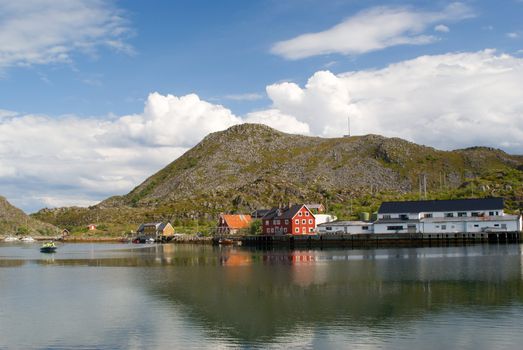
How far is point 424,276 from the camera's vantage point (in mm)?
54312

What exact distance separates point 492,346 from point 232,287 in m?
26.7

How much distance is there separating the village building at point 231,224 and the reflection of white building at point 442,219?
43.1m

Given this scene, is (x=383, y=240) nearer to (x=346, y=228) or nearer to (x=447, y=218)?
(x=346, y=228)

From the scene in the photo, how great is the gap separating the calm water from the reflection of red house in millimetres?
67024

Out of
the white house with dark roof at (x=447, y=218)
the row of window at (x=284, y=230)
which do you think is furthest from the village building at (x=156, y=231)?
the white house with dark roof at (x=447, y=218)

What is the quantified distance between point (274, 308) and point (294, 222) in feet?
312

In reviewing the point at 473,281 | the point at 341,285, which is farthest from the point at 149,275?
the point at 473,281

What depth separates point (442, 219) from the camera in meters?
114

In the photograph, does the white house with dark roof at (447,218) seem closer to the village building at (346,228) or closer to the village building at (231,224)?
the village building at (346,228)

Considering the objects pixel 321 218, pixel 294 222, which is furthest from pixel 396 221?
pixel 294 222

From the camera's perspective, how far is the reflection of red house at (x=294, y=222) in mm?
133125

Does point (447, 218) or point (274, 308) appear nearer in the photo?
point (274, 308)

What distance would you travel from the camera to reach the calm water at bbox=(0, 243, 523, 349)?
29562 mm

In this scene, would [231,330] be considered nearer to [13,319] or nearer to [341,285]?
[13,319]
